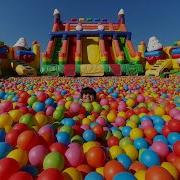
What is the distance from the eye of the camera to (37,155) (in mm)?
1676

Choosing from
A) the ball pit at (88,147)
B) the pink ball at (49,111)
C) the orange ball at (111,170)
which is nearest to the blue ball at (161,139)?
the ball pit at (88,147)

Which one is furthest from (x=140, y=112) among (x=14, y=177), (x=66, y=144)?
(x=14, y=177)

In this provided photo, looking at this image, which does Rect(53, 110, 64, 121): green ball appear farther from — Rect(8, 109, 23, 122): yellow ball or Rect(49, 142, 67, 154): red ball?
Rect(49, 142, 67, 154): red ball

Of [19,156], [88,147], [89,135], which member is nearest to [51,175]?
[19,156]

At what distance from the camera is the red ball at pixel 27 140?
6.02 feet

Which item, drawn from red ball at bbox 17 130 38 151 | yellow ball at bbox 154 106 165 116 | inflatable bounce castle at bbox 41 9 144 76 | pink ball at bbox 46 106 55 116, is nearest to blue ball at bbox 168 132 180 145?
yellow ball at bbox 154 106 165 116

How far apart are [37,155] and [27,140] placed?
0.21m

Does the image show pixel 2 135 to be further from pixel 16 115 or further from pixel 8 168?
pixel 8 168

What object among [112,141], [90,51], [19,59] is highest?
[90,51]

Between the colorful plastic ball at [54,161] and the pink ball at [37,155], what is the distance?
9 centimetres

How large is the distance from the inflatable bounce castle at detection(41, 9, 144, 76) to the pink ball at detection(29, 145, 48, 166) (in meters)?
11.1

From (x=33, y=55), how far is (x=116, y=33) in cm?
527

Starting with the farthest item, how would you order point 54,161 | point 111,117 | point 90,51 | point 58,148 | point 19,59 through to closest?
point 90,51 < point 19,59 < point 111,117 < point 58,148 < point 54,161

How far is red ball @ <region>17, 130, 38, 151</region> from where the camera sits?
183cm
